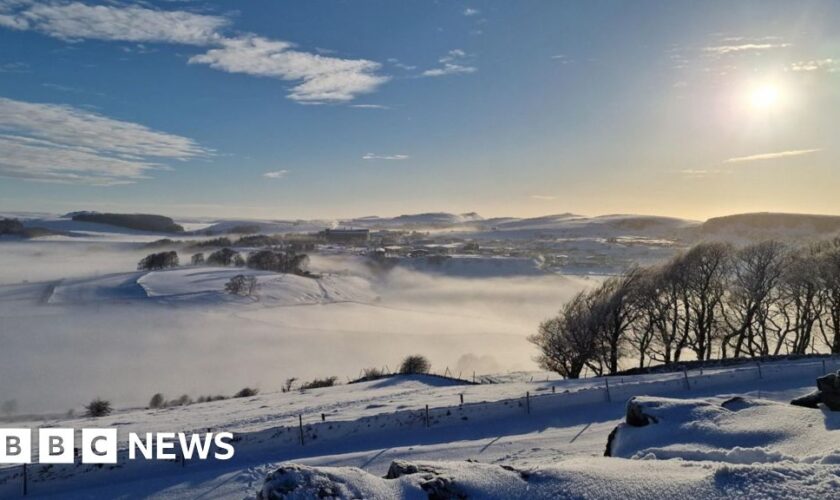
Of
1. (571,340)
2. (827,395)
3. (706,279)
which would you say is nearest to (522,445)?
(827,395)

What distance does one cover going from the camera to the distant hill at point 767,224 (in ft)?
516

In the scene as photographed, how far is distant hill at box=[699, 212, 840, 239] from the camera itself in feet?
516

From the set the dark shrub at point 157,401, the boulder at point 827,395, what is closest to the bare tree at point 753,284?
the boulder at point 827,395

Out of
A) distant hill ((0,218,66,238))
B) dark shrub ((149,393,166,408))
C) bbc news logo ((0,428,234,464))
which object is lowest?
dark shrub ((149,393,166,408))

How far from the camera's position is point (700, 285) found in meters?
35.2

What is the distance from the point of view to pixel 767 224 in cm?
17588

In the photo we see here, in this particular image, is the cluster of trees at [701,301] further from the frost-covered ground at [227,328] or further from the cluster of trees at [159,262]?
the cluster of trees at [159,262]

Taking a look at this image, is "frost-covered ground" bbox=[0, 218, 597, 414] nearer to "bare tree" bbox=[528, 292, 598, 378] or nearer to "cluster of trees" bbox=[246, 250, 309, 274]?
"cluster of trees" bbox=[246, 250, 309, 274]

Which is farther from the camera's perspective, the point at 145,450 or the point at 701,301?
the point at 701,301

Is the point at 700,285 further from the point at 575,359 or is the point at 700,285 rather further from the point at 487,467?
the point at 487,467

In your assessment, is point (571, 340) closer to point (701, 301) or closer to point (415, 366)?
point (701, 301)

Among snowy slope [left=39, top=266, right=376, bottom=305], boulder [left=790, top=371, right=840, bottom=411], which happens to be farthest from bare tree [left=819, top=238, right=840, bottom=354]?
snowy slope [left=39, top=266, right=376, bottom=305]

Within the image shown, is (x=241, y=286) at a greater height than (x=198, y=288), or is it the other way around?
(x=241, y=286)

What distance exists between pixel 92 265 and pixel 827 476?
143 meters
